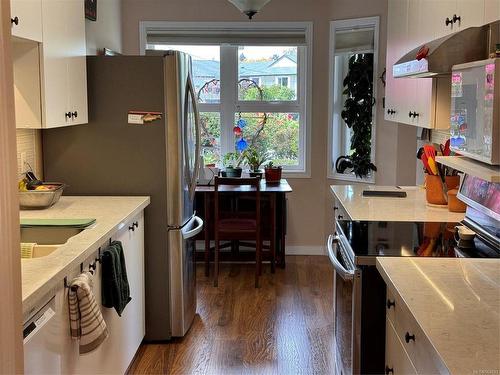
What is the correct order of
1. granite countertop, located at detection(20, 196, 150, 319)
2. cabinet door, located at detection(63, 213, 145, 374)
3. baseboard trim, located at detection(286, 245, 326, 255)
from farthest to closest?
baseboard trim, located at detection(286, 245, 326, 255) < cabinet door, located at detection(63, 213, 145, 374) < granite countertop, located at detection(20, 196, 150, 319)

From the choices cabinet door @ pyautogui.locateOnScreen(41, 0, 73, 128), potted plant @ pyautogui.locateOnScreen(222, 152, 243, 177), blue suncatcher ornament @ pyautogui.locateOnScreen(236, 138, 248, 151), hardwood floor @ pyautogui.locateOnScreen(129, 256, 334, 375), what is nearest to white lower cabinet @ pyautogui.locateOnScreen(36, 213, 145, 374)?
hardwood floor @ pyautogui.locateOnScreen(129, 256, 334, 375)

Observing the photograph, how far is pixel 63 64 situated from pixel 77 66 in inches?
9.2

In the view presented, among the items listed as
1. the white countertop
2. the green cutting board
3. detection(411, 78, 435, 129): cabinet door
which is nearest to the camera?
the green cutting board

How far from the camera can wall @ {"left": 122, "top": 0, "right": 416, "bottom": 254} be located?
205 inches

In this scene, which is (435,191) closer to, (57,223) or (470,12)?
(470,12)

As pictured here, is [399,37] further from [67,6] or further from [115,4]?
[115,4]

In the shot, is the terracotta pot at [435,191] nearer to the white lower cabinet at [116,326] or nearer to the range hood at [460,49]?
the range hood at [460,49]

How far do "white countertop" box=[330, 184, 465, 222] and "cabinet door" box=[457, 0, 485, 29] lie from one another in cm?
92

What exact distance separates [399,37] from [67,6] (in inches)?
78.6

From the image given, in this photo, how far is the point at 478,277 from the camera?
1918 millimetres

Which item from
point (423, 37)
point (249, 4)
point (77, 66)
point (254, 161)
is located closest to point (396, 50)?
point (423, 37)

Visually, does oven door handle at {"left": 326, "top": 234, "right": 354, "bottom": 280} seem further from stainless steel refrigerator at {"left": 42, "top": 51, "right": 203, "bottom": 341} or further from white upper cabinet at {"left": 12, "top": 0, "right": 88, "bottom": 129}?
white upper cabinet at {"left": 12, "top": 0, "right": 88, "bottom": 129}

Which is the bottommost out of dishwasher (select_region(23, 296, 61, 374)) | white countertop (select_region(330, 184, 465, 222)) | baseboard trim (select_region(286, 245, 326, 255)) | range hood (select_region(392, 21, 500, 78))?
baseboard trim (select_region(286, 245, 326, 255))

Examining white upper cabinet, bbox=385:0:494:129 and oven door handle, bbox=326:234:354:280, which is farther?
white upper cabinet, bbox=385:0:494:129
